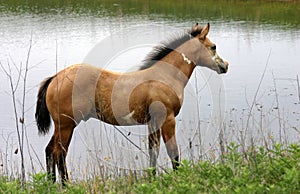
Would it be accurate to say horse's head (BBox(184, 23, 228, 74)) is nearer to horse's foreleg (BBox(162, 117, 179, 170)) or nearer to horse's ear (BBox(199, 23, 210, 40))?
horse's ear (BBox(199, 23, 210, 40))

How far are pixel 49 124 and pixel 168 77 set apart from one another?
1.22 metres

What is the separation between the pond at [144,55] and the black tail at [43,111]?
1.25 ft

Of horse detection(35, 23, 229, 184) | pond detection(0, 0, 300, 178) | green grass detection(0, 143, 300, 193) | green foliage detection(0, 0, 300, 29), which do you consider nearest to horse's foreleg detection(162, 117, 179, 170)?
horse detection(35, 23, 229, 184)

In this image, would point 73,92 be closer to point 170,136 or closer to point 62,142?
point 62,142

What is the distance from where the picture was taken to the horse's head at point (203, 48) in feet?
17.1

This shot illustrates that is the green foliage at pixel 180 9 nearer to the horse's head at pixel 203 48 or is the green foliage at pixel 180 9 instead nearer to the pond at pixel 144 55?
the pond at pixel 144 55

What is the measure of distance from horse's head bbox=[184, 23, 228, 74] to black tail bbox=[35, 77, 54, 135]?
142cm

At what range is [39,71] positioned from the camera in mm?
10312

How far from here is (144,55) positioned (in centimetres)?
1070

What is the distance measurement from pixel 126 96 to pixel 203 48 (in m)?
0.93

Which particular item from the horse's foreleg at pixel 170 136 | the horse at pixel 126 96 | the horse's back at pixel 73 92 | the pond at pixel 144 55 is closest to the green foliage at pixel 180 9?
the pond at pixel 144 55

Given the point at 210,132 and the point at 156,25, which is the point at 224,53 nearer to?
the point at 156,25

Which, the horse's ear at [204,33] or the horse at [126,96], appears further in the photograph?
the horse's ear at [204,33]

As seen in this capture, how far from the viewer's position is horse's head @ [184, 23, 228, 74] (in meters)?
5.21
